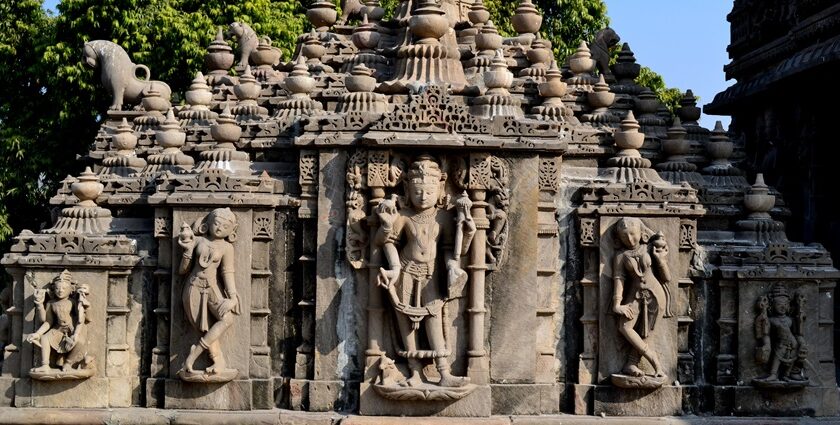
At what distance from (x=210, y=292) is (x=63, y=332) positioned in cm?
161

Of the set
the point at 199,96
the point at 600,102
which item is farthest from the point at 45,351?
the point at 600,102

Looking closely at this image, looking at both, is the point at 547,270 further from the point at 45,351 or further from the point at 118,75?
the point at 118,75

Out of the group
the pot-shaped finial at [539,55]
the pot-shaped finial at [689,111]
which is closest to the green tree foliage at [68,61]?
the pot-shaped finial at [539,55]

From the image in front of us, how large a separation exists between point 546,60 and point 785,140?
16.8 ft

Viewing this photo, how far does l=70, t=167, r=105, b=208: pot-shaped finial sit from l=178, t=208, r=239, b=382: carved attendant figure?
134 cm

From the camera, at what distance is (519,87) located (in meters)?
17.2

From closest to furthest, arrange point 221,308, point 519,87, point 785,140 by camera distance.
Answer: point 221,308, point 519,87, point 785,140

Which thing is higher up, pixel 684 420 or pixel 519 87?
pixel 519 87

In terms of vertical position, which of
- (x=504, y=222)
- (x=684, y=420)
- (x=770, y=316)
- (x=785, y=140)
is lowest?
(x=684, y=420)

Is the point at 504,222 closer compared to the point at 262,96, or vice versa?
the point at 504,222

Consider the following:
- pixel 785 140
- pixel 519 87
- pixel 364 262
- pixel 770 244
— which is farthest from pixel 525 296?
pixel 785 140

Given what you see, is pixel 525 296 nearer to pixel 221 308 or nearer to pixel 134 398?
pixel 221 308

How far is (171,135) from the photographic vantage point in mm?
15789

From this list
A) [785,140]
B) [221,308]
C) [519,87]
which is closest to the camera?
[221,308]
